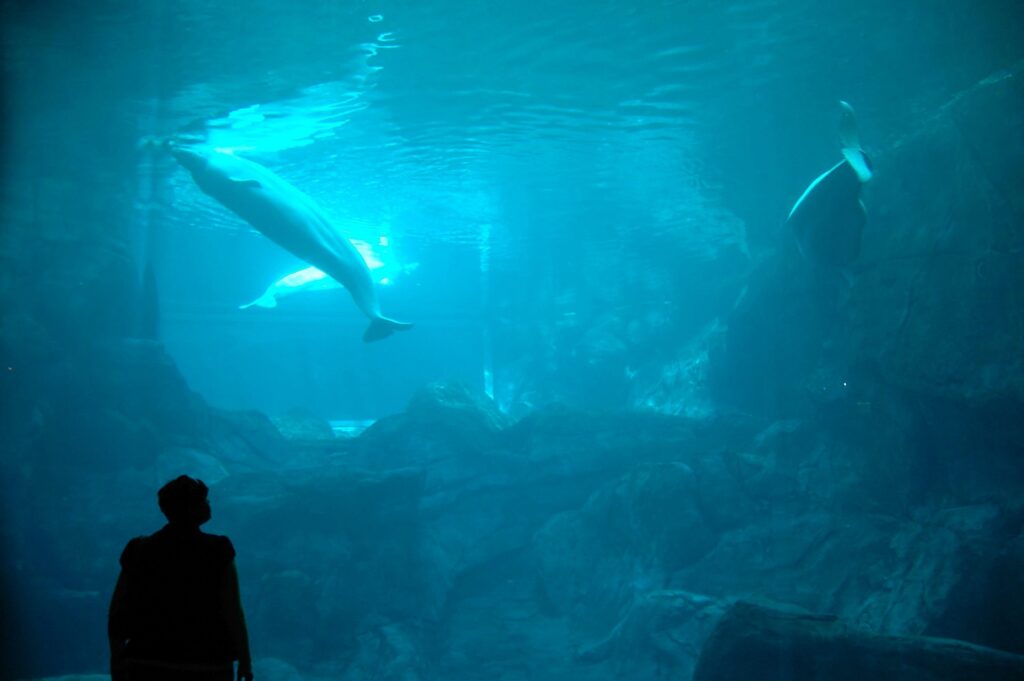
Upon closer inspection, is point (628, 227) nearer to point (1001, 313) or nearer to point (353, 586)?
point (1001, 313)

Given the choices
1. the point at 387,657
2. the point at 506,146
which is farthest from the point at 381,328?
the point at 506,146

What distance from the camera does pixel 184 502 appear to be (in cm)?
238

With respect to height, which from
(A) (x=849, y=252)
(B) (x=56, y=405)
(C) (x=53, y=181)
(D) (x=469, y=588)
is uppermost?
(C) (x=53, y=181)

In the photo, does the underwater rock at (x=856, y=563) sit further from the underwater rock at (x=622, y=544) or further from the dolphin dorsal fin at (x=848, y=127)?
the dolphin dorsal fin at (x=848, y=127)

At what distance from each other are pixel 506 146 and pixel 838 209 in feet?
31.3

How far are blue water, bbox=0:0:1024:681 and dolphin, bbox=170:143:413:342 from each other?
123 inches

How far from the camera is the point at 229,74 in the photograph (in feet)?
43.6

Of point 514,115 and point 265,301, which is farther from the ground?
point 514,115

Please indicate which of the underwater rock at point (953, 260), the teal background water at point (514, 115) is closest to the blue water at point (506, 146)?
the teal background water at point (514, 115)

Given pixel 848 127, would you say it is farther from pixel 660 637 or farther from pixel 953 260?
pixel 660 637

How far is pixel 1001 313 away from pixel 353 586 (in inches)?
468

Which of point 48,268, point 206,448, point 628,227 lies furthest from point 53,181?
point 628,227

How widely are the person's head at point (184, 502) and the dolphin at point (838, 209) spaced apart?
10.8m

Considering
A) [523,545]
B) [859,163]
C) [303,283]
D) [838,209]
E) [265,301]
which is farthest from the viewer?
[303,283]
